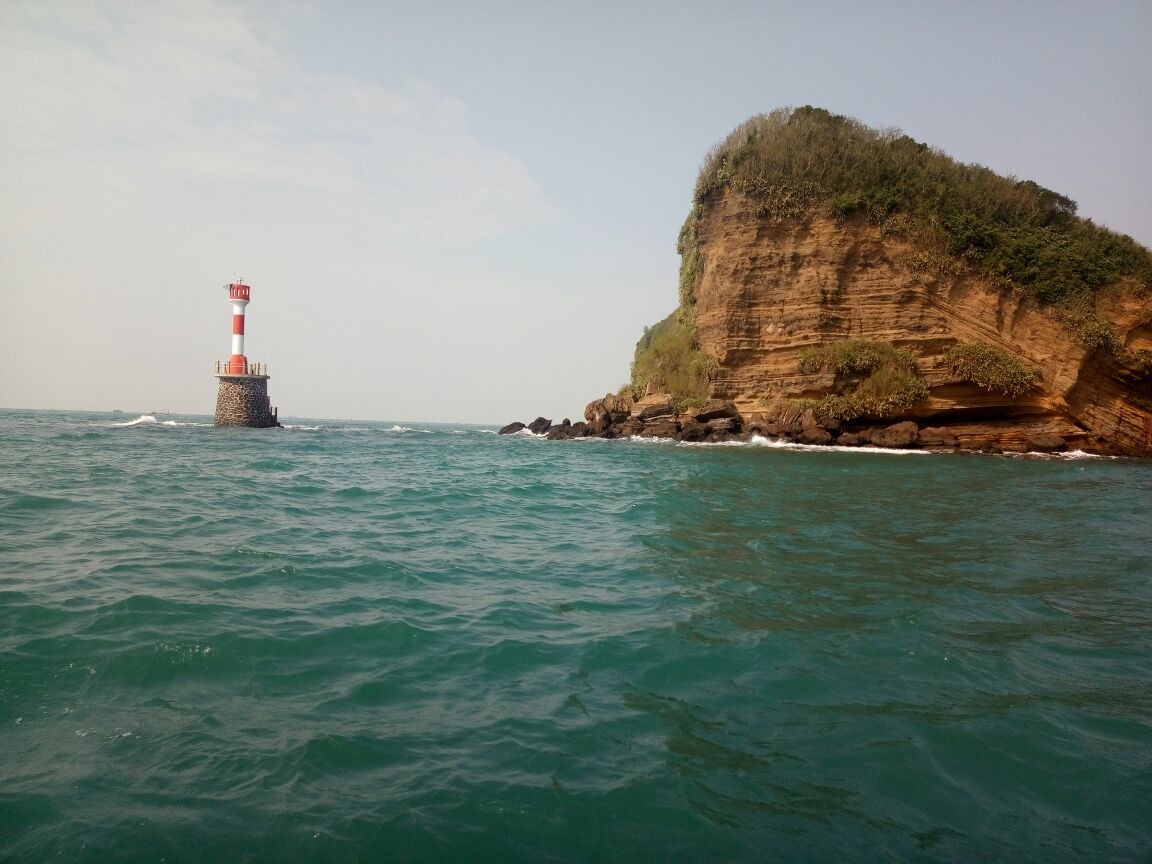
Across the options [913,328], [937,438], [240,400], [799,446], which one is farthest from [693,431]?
[240,400]

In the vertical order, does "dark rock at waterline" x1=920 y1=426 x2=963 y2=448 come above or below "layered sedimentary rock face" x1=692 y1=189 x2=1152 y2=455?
below

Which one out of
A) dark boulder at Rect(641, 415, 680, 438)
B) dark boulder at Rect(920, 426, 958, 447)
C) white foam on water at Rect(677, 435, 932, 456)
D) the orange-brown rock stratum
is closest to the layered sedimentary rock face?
the orange-brown rock stratum

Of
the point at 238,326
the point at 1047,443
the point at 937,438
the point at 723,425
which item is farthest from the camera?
the point at 238,326

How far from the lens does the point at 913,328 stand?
31.1 metres

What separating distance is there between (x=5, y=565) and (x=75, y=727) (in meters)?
4.16

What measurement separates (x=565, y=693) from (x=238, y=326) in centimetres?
4582

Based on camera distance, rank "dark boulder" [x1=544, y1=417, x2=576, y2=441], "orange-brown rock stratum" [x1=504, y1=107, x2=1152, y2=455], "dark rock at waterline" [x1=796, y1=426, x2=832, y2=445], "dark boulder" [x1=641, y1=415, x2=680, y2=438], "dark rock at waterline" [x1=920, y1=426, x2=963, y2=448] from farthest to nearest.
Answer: "dark boulder" [x1=544, y1=417, x2=576, y2=441]
"dark boulder" [x1=641, y1=415, x2=680, y2=438]
"dark rock at waterline" [x1=796, y1=426, x2=832, y2=445]
"dark rock at waterline" [x1=920, y1=426, x2=963, y2=448]
"orange-brown rock stratum" [x1=504, y1=107, x2=1152, y2=455]

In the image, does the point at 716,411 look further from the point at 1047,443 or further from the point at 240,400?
the point at 240,400

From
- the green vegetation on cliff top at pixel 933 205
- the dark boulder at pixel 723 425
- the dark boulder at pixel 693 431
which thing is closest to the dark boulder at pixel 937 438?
the green vegetation on cliff top at pixel 933 205

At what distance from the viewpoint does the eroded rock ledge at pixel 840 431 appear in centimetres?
2906

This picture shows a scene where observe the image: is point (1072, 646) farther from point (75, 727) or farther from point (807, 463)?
point (807, 463)

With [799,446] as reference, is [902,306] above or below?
above

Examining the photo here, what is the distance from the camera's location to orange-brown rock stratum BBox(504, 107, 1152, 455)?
28.9 meters

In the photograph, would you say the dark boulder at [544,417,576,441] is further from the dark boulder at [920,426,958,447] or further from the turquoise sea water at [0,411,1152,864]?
the turquoise sea water at [0,411,1152,864]
